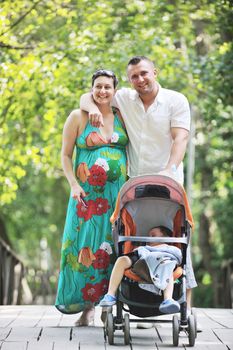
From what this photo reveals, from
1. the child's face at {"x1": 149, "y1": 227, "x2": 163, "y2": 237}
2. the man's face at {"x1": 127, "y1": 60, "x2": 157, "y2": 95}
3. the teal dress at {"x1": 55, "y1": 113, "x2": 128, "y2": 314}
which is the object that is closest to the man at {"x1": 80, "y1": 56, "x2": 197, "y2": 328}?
the man's face at {"x1": 127, "y1": 60, "x2": 157, "y2": 95}

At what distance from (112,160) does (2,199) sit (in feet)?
23.2

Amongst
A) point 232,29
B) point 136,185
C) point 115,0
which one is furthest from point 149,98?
point 115,0

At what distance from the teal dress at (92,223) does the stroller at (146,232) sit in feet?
2.12

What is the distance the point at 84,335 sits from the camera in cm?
637

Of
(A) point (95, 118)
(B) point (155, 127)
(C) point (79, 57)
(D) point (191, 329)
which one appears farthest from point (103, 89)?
(C) point (79, 57)

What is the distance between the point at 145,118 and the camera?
6.68m

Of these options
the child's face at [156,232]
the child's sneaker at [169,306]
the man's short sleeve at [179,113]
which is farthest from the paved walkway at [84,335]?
the man's short sleeve at [179,113]

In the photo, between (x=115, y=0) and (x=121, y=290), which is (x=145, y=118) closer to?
(x=121, y=290)

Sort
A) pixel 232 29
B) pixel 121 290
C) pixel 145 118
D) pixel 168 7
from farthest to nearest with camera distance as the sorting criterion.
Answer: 1. pixel 168 7
2. pixel 232 29
3. pixel 145 118
4. pixel 121 290

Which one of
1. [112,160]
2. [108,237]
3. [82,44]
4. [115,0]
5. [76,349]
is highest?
[115,0]

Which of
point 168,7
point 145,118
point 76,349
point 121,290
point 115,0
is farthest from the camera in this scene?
point 115,0

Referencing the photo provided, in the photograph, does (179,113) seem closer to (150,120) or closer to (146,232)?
(150,120)

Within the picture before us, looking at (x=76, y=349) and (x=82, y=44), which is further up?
(x=82, y=44)

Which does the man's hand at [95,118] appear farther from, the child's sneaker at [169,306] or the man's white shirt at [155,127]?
the child's sneaker at [169,306]
